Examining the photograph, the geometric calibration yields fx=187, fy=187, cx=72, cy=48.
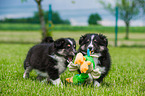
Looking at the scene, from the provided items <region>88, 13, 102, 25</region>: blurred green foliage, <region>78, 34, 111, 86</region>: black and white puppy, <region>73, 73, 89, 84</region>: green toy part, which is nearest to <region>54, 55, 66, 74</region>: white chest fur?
<region>73, 73, 89, 84</region>: green toy part

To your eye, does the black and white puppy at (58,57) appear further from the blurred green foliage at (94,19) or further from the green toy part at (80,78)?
the blurred green foliage at (94,19)

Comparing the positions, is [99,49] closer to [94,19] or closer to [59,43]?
[59,43]

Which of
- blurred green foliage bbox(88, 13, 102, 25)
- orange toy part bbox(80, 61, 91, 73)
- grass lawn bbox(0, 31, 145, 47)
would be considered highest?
blurred green foliage bbox(88, 13, 102, 25)

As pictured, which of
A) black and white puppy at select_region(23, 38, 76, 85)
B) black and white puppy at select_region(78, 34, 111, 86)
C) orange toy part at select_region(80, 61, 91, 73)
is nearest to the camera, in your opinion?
orange toy part at select_region(80, 61, 91, 73)

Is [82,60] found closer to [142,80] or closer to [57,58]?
[57,58]

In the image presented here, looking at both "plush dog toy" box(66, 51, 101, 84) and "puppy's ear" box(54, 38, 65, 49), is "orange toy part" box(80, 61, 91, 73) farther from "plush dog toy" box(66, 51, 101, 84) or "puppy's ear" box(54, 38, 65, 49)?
"puppy's ear" box(54, 38, 65, 49)

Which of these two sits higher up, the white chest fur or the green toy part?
the white chest fur

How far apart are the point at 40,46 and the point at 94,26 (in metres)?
9.82

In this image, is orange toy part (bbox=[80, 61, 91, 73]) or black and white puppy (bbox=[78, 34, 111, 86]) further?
black and white puppy (bbox=[78, 34, 111, 86])

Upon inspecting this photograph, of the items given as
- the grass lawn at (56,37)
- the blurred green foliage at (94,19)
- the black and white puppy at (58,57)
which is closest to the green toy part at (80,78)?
the black and white puppy at (58,57)

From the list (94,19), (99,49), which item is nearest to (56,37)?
(94,19)

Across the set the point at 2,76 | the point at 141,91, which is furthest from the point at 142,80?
the point at 2,76

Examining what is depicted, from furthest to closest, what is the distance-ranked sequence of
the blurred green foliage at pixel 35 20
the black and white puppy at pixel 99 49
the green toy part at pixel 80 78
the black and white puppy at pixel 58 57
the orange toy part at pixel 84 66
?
1. the blurred green foliage at pixel 35 20
2. the black and white puppy at pixel 99 49
3. the black and white puppy at pixel 58 57
4. the green toy part at pixel 80 78
5. the orange toy part at pixel 84 66

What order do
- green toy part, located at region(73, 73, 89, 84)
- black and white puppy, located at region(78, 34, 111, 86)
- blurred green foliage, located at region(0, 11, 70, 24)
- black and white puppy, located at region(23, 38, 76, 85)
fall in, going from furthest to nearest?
blurred green foliage, located at region(0, 11, 70, 24) → black and white puppy, located at region(78, 34, 111, 86) → black and white puppy, located at region(23, 38, 76, 85) → green toy part, located at region(73, 73, 89, 84)
